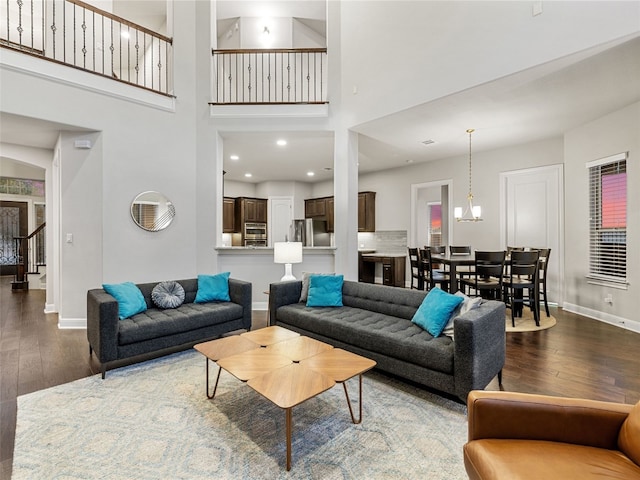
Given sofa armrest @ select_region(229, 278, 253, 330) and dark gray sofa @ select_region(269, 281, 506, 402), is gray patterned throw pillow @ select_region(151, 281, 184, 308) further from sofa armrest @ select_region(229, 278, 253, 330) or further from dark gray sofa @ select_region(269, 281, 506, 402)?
dark gray sofa @ select_region(269, 281, 506, 402)

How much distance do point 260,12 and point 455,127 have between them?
4405mm

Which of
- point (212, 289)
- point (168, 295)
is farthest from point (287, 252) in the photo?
point (168, 295)

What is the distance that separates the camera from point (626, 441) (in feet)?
4.05

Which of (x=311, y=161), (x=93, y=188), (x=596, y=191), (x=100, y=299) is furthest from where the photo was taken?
(x=311, y=161)

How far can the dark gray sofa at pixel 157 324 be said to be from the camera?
9.36ft

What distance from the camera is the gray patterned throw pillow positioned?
358cm

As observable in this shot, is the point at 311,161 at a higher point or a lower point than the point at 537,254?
higher

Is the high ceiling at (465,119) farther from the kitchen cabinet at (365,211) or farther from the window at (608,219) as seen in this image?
the kitchen cabinet at (365,211)

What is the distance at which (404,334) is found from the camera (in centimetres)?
270

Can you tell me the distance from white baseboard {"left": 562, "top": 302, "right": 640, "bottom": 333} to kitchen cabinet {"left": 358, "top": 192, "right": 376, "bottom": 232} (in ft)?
14.2

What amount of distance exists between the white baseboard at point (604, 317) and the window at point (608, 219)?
0.51m

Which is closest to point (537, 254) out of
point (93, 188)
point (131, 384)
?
point (131, 384)

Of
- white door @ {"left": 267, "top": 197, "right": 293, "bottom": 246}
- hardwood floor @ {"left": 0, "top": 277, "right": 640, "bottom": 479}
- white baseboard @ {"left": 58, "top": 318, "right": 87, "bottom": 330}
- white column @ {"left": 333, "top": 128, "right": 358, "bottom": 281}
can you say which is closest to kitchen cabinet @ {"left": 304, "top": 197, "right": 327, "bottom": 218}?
white door @ {"left": 267, "top": 197, "right": 293, "bottom": 246}

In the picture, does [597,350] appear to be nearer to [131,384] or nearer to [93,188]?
[131,384]
